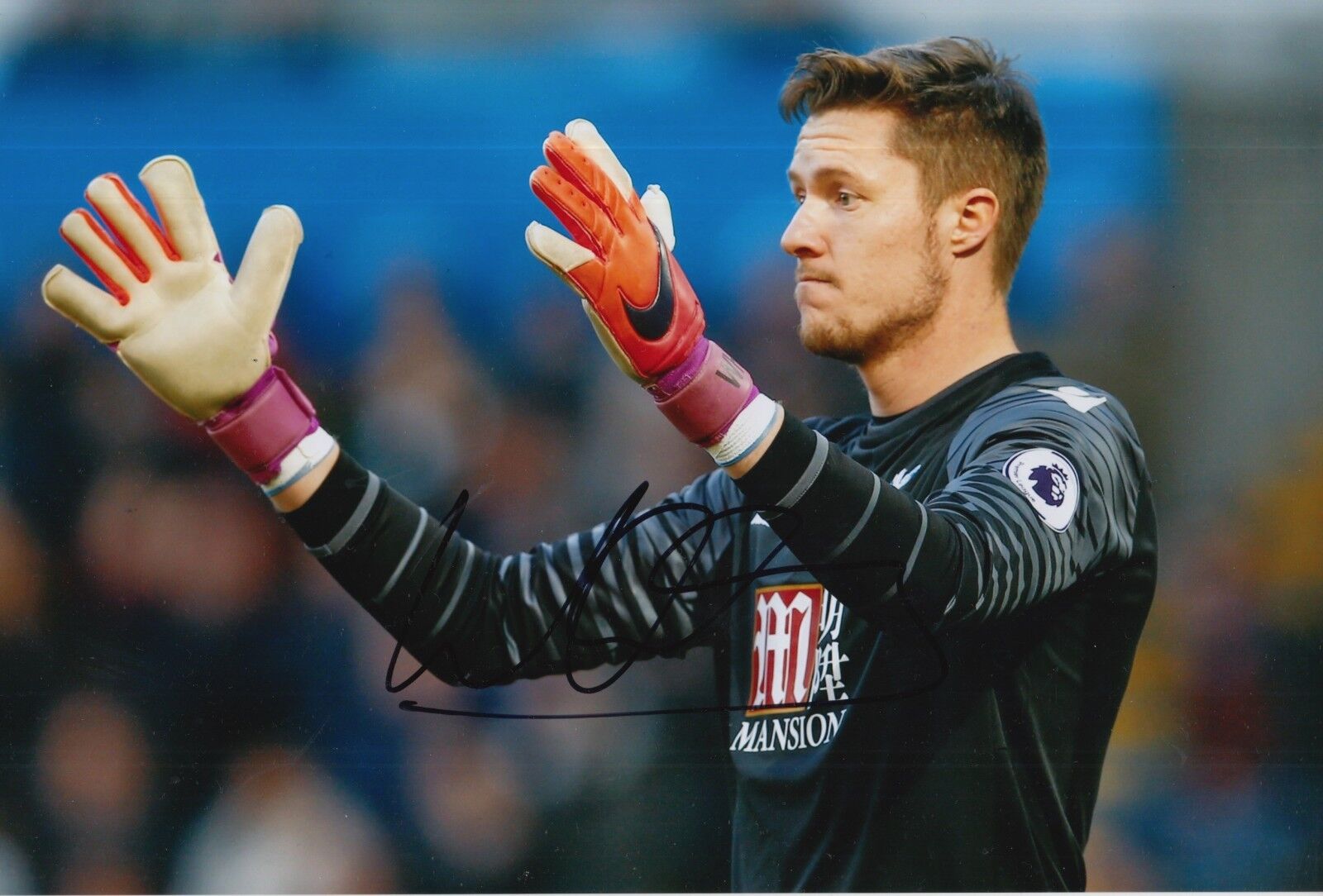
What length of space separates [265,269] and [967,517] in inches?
39.3

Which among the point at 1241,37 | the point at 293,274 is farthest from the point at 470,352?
the point at 1241,37

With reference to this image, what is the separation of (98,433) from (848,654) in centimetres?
118

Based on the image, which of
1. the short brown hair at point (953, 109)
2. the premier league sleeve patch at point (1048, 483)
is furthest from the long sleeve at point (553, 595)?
the short brown hair at point (953, 109)

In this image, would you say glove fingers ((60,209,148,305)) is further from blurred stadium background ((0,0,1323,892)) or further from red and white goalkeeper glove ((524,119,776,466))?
red and white goalkeeper glove ((524,119,776,466))

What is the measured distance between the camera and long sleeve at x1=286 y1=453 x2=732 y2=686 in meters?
1.93

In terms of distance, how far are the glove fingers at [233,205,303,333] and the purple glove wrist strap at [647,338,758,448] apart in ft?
1.77

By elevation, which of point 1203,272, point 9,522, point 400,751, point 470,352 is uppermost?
point 1203,272

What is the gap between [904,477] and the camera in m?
1.91

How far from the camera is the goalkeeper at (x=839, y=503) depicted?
1.66m

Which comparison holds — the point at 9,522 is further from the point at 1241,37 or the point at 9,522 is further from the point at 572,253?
the point at 1241,37

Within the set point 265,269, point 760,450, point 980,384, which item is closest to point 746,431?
point 760,450

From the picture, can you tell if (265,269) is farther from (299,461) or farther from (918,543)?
(918,543)

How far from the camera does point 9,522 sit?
1.94 metres
